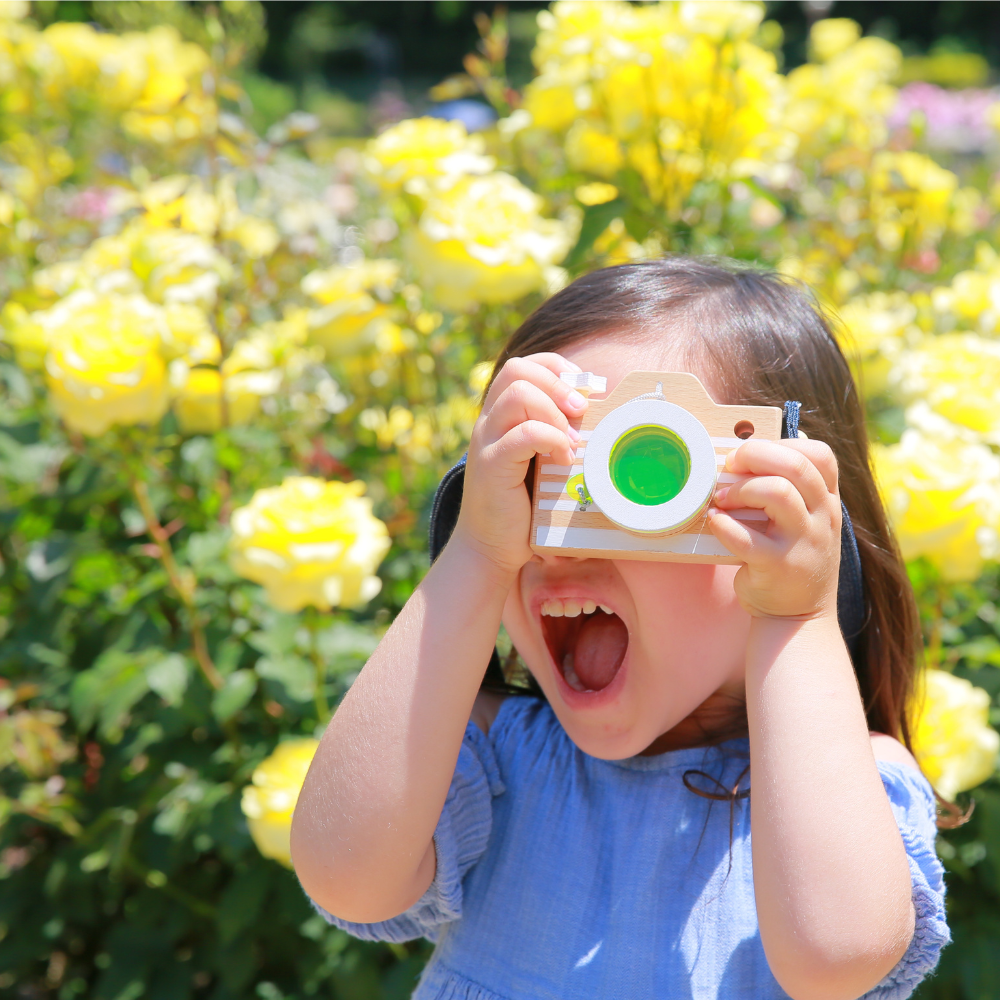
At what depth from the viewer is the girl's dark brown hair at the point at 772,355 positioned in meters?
0.83

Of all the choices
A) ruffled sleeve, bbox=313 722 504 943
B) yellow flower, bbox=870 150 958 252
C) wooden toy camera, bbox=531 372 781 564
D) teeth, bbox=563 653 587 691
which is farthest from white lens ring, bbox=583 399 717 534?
yellow flower, bbox=870 150 958 252

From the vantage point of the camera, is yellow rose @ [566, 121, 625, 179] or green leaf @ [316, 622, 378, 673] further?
yellow rose @ [566, 121, 625, 179]

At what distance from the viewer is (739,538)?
2.13 ft

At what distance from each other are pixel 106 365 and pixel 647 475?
2.79 feet

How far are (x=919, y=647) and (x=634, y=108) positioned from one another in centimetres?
90

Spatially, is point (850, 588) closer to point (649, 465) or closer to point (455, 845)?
point (649, 465)

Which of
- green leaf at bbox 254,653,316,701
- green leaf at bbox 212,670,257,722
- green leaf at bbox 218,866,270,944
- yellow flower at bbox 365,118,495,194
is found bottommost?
green leaf at bbox 218,866,270,944

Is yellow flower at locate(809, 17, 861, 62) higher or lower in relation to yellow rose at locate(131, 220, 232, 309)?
higher

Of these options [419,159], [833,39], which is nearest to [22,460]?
[419,159]

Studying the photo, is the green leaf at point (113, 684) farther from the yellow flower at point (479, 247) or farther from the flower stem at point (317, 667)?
the yellow flower at point (479, 247)

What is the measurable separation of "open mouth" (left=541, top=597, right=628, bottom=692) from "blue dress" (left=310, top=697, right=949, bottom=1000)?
115mm

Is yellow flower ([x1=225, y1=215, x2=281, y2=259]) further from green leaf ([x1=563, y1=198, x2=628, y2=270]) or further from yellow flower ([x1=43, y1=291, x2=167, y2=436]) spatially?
green leaf ([x1=563, y1=198, x2=628, y2=270])

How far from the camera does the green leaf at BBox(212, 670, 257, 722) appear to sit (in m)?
1.31

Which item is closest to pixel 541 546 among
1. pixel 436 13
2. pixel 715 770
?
pixel 715 770
